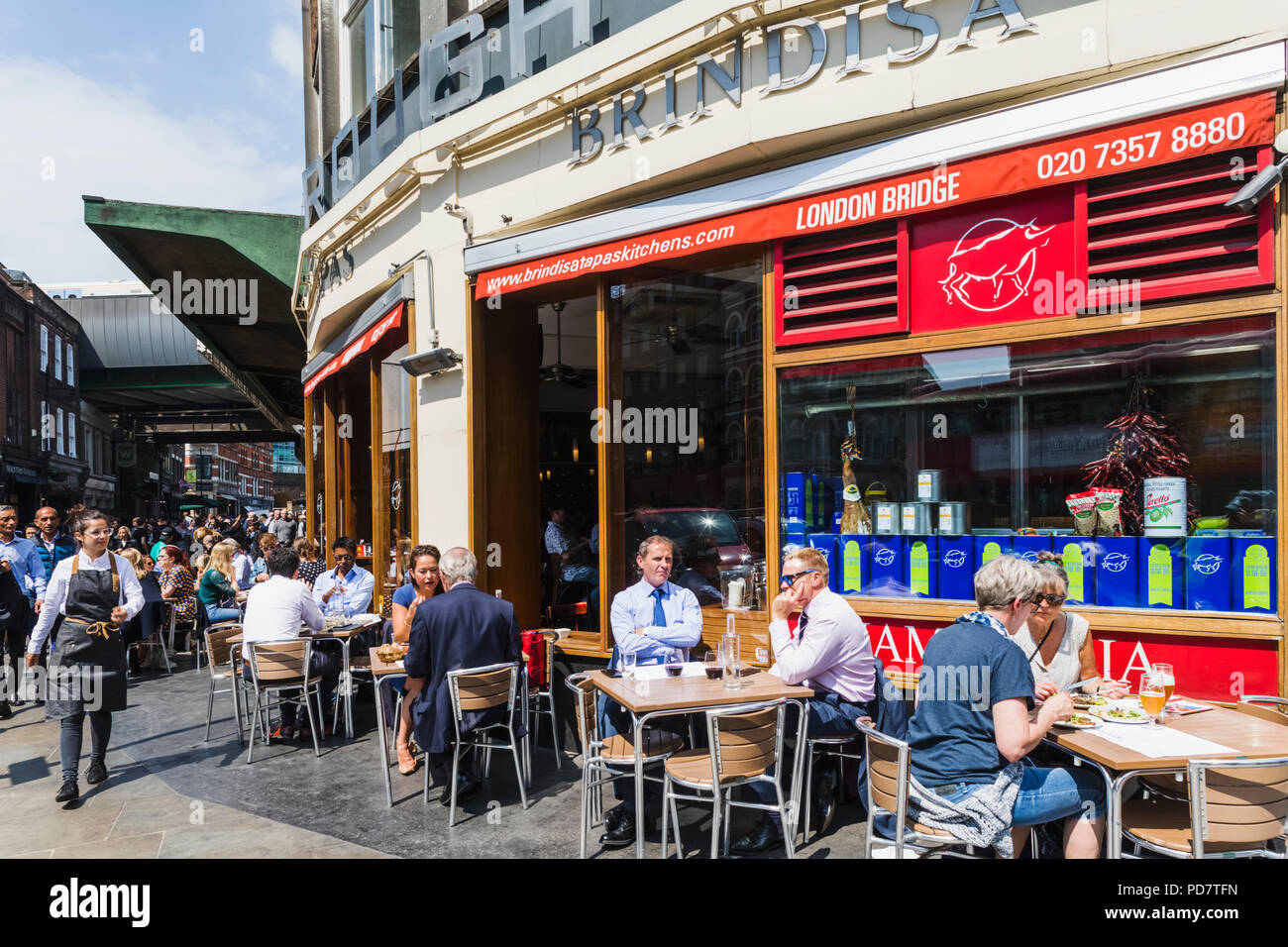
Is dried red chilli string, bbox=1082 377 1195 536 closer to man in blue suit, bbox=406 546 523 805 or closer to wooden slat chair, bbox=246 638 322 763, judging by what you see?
man in blue suit, bbox=406 546 523 805

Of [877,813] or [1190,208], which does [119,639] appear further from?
[1190,208]

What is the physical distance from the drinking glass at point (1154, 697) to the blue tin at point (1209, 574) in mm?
1111

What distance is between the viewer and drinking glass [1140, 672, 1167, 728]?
3.28m

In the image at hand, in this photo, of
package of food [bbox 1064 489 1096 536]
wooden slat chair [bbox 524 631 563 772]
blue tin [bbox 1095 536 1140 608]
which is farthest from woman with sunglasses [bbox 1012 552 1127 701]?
wooden slat chair [bbox 524 631 563 772]

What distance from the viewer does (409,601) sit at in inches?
239

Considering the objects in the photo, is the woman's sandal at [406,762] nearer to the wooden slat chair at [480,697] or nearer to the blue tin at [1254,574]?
the wooden slat chair at [480,697]

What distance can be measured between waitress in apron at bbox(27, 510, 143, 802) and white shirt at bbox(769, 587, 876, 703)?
13.7ft

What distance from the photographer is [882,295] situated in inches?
201

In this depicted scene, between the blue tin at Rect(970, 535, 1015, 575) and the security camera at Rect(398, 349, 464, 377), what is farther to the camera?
the security camera at Rect(398, 349, 464, 377)

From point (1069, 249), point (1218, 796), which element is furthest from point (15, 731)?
point (1069, 249)

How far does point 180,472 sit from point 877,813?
71.2 m

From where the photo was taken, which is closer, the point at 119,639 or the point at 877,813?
the point at 877,813

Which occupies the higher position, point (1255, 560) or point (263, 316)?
point (263, 316)

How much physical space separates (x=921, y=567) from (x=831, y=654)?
1.31 meters
